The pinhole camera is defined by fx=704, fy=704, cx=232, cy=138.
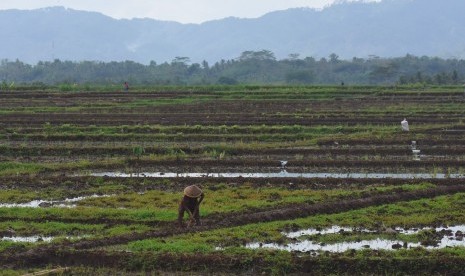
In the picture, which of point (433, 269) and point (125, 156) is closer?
point (433, 269)

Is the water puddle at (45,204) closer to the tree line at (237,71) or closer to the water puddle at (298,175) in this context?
the water puddle at (298,175)

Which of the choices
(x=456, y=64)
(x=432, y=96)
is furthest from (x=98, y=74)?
(x=432, y=96)

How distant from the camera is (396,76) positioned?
86438mm

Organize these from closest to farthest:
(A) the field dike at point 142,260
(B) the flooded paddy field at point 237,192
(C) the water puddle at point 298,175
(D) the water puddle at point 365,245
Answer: (A) the field dike at point 142,260 < (B) the flooded paddy field at point 237,192 < (D) the water puddle at point 365,245 < (C) the water puddle at point 298,175

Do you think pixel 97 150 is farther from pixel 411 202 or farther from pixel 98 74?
pixel 98 74

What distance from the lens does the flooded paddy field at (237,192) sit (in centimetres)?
1066

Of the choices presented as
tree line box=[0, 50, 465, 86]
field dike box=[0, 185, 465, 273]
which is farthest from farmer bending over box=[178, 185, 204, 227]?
tree line box=[0, 50, 465, 86]

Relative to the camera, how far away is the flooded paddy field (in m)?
10.7

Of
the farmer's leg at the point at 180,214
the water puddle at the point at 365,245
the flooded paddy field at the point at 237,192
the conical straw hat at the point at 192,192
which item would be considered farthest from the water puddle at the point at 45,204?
the water puddle at the point at 365,245

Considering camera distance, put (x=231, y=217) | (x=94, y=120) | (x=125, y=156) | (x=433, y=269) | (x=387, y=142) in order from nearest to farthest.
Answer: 1. (x=433, y=269)
2. (x=231, y=217)
3. (x=125, y=156)
4. (x=387, y=142)
5. (x=94, y=120)

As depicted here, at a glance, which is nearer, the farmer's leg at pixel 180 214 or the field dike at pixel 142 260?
the field dike at pixel 142 260

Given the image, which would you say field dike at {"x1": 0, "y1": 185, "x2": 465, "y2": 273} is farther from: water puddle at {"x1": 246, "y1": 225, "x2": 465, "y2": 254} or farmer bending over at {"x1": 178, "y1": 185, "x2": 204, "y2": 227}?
water puddle at {"x1": 246, "y1": 225, "x2": 465, "y2": 254}

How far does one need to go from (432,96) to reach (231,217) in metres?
34.1

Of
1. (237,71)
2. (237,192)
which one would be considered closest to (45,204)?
(237,192)
